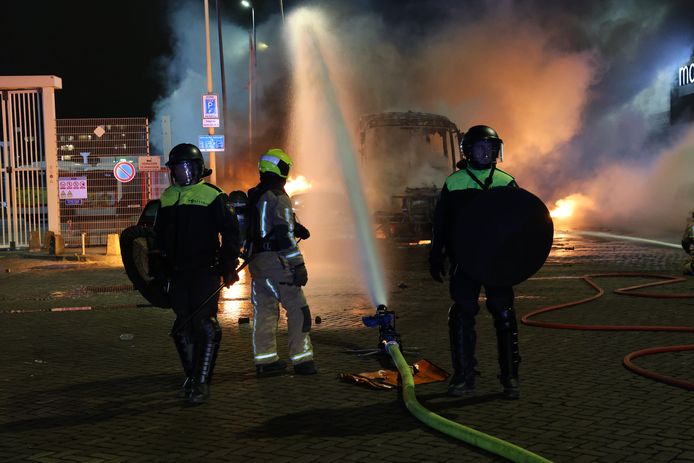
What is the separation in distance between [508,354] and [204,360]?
6.99 feet

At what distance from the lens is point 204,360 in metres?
5.99

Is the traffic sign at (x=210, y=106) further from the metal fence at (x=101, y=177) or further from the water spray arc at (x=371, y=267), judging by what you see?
the water spray arc at (x=371, y=267)

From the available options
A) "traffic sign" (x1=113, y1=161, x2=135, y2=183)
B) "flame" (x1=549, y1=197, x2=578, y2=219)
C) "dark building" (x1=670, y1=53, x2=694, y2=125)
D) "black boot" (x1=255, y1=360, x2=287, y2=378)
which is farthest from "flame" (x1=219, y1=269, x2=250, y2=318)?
"dark building" (x1=670, y1=53, x2=694, y2=125)

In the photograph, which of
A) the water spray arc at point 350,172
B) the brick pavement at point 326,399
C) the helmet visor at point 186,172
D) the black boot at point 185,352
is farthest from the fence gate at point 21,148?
the black boot at point 185,352

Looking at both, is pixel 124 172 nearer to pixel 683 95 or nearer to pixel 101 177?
pixel 101 177

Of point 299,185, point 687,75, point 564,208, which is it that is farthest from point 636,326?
point 687,75

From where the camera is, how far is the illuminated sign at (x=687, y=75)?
3103cm

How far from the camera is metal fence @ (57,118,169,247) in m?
21.7

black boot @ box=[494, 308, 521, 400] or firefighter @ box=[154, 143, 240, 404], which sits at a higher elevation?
firefighter @ box=[154, 143, 240, 404]

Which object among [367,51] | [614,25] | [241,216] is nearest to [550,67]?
[614,25]

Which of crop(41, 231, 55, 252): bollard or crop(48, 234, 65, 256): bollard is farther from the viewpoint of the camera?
crop(41, 231, 55, 252): bollard

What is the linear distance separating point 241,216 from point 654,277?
8151 millimetres

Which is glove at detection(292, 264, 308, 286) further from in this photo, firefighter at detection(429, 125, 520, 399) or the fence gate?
the fence gate

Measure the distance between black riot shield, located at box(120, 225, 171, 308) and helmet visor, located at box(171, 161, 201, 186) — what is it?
1.47 ft
